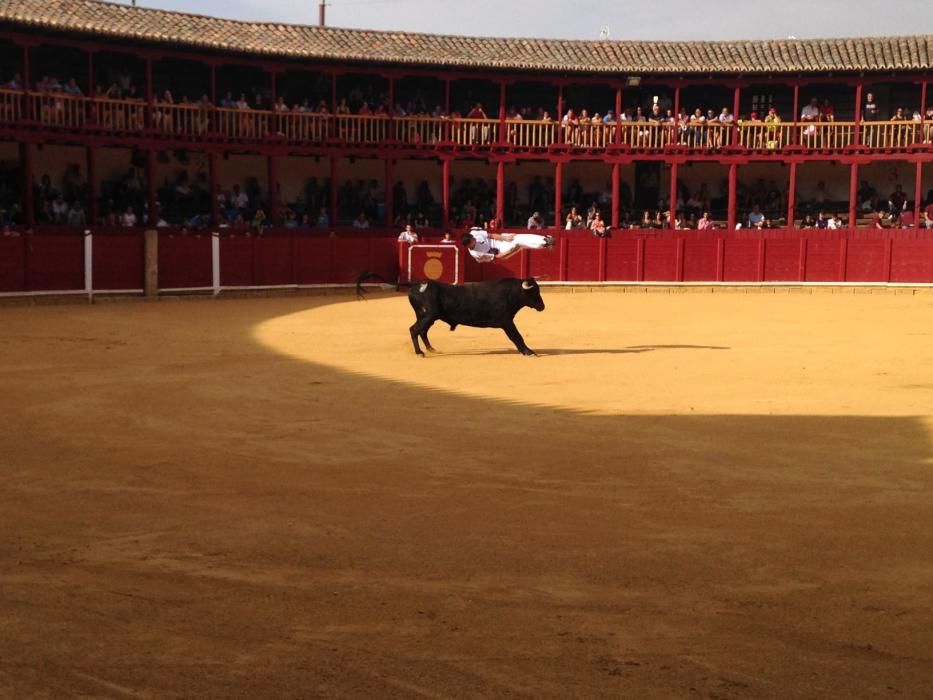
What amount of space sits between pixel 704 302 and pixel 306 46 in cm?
1191

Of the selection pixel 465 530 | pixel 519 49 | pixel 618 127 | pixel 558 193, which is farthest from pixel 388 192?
pixel 465 530

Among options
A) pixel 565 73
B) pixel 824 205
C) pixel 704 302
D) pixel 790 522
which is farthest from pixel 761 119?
pixel 790 522

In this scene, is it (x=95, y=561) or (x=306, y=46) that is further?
(x=306, y=46)

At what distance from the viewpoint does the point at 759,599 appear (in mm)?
4816

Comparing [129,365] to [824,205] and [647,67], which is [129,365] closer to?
[647,67]

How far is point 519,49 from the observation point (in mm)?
33719

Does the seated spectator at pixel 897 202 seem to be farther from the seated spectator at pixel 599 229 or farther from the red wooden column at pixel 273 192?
the red wooden column at pixel 273 192

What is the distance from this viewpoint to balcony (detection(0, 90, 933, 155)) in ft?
93.5

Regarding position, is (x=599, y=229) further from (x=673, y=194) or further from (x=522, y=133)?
(x=522, y=133)

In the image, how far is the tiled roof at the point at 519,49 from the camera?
29016mm

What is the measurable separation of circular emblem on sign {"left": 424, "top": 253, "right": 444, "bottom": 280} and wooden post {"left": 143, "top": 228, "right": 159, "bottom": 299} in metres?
6.56

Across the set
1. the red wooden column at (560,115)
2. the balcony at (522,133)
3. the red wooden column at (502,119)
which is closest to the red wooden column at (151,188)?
the balcony at (522,133)

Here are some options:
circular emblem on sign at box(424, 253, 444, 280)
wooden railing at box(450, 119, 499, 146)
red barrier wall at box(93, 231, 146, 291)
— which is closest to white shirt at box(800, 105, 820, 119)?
wooden railing at box(450, 119, 499, 146)

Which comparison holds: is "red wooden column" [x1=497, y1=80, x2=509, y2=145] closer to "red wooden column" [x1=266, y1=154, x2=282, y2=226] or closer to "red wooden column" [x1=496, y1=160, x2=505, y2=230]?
"red wooden column" [x1=496, y1=160, x2=505, y2=230]
